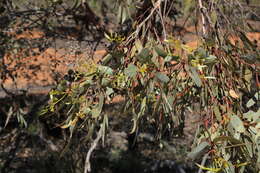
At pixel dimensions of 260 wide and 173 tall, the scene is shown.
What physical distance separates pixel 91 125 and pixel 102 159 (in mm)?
3296

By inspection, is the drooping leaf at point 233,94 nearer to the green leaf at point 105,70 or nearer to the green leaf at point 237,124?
the green leaf at point 237,124

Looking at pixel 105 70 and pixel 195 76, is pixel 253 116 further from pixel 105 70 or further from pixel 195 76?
pixel 105 70

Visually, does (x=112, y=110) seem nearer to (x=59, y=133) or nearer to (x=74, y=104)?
(x=59, y=133)

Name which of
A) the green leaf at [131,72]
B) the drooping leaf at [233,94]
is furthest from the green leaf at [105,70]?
the drooping leaf at [233,94]

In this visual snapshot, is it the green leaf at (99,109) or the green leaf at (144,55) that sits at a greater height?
the green leaf at (144,55)

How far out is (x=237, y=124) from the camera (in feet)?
3.26

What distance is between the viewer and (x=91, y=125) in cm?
115

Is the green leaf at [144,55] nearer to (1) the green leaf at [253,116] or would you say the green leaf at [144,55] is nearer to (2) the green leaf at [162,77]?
(2) the green leaf at [162,77]

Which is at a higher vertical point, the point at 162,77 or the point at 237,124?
the point at 162,77

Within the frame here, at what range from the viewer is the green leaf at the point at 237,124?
3.23ft

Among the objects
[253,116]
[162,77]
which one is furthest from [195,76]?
[253,116]

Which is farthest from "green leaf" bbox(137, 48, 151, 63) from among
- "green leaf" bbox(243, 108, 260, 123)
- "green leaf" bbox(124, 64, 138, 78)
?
"green leaf" bbox(243, 108, 260, 123)

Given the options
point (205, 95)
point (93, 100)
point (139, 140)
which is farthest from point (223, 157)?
point (139, 140)

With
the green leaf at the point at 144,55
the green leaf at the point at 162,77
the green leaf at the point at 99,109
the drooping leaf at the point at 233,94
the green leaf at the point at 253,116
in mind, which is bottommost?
the green leaf at the point at 253,116
